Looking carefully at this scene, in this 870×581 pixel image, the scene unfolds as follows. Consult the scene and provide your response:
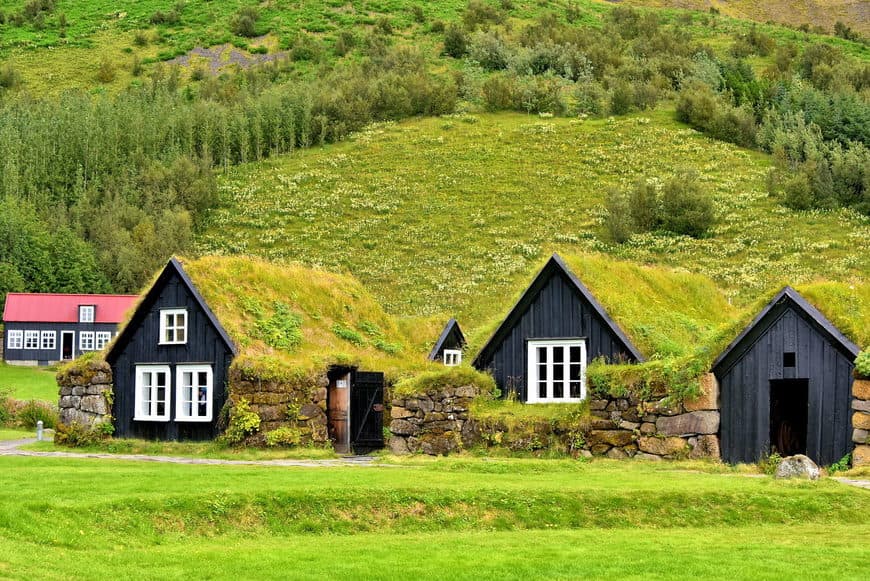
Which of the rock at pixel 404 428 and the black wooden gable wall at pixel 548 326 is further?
the black wooden gable wall at pixel 548 326

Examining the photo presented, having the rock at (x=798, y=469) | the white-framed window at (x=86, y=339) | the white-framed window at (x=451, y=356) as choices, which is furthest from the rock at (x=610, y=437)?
the white-framed window at (x=86, y=339)

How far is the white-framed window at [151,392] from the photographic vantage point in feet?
115

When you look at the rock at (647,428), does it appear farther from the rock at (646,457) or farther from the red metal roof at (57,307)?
the red metal roof at (57,307)

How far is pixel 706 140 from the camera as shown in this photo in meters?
128

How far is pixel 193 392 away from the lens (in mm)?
34219

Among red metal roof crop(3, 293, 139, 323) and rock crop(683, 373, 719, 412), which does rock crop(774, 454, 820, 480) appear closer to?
rock crop(683, 373, 719, 412)

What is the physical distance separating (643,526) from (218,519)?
6193mm

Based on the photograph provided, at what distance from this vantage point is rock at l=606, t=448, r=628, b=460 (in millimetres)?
27328

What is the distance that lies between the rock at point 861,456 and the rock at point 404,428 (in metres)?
10.8

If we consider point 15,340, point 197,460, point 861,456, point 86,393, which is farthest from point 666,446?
point 15,340

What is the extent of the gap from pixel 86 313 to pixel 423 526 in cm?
7644

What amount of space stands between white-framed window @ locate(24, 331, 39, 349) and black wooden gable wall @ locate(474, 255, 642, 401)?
6250cm

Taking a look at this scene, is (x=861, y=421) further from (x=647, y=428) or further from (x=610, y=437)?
(x=610, y=437)

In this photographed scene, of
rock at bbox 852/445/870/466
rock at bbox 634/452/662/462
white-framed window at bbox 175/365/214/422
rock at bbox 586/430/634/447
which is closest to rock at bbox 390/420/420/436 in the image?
rock at bbox 586/430/634/447
